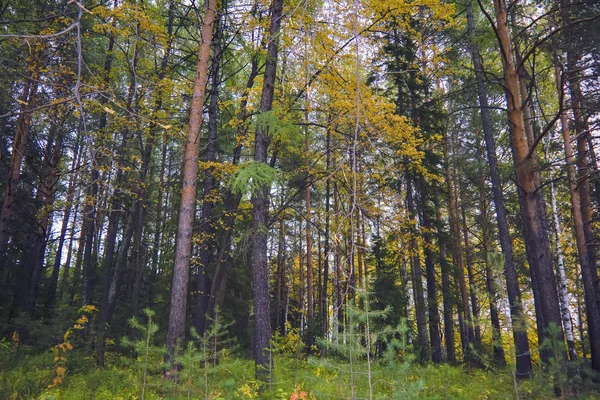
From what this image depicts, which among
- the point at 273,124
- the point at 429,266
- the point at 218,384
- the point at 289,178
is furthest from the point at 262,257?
the point at 429,266

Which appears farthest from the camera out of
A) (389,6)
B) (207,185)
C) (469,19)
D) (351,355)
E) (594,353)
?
(469,19)

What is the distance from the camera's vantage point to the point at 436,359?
13.8 m

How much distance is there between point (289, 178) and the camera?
35.7 ft

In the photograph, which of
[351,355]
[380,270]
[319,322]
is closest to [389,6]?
[351,355]

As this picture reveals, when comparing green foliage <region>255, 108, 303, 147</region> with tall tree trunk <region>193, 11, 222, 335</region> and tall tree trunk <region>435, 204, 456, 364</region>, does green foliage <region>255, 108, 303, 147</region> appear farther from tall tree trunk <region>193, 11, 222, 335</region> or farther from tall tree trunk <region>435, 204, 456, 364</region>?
tall tree trunk <region>435, 204, 456, 364</region>

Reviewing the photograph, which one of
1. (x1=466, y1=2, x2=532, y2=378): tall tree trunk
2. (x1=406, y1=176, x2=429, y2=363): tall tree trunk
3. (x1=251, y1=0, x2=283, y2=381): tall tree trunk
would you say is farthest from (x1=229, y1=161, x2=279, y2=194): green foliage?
(x1=466, y1=2, x2=532, y2=378): tall tree trunk

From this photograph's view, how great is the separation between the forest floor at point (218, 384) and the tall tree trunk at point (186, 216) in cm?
85

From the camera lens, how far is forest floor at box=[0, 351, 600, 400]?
5.12 metres

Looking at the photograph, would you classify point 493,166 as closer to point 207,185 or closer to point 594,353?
point 594,353

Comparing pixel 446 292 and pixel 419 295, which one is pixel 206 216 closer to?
pixel 419 295

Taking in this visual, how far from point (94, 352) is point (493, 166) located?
13.9 meters

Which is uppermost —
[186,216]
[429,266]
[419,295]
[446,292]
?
[186,216]

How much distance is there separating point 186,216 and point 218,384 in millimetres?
3212

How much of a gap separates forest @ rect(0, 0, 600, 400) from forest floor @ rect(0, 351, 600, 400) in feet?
0.22
